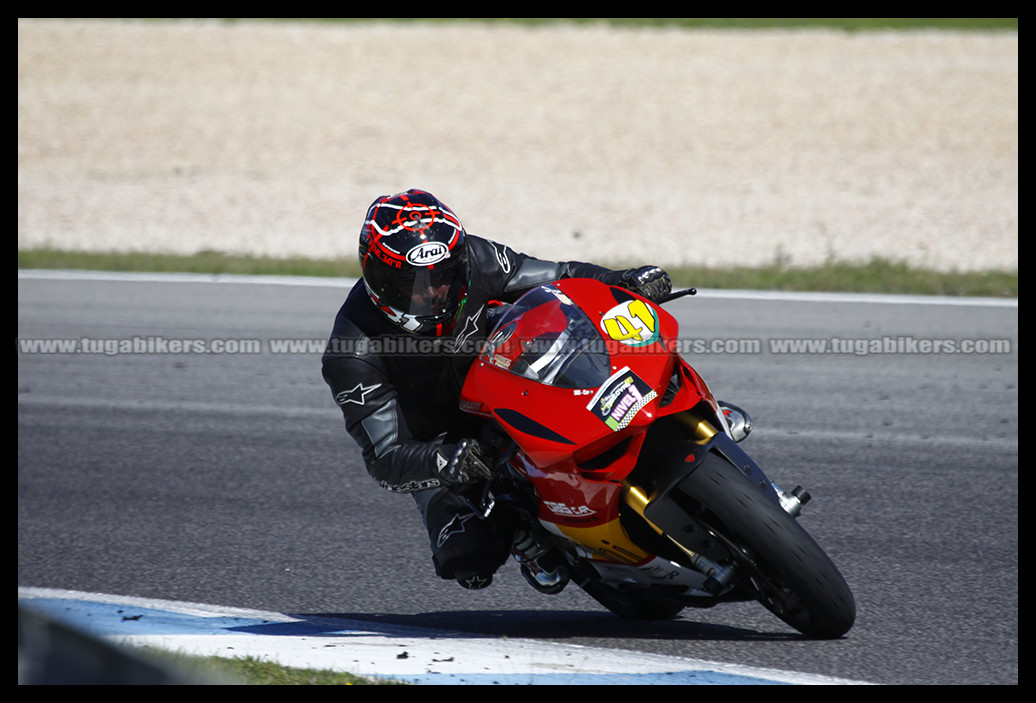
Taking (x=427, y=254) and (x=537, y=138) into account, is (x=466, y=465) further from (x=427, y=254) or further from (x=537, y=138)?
(x=537, y=138)

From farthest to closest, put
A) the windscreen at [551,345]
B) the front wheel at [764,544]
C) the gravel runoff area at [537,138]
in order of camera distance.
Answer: the gravel runoff area at [537,138] < the windscreen at [551,345] < the front wheel at [764,544]

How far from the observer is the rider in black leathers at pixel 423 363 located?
334cm

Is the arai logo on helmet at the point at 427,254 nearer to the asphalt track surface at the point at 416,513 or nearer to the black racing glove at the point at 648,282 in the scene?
the black racing glove at the point at 648,282

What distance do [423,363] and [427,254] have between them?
1.65 ft

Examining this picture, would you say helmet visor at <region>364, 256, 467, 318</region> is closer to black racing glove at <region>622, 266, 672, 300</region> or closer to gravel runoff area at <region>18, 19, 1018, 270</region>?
black racing glove at <region>622, 266, 672, 300</region>

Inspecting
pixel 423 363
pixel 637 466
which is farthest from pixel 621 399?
pixel 423 363

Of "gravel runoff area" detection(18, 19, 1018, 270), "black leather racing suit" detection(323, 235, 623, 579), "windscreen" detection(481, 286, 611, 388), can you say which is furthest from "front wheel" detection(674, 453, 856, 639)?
"gravel runoff area" detection(18, 19, 1018, 270)

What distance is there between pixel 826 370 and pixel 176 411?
14.1 feet

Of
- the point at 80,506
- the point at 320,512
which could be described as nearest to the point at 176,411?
the point at 80,506

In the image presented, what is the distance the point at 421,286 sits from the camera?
338cm

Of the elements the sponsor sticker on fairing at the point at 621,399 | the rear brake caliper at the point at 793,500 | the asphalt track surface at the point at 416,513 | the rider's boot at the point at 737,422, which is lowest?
the asphalt track surface at the point at 416,513

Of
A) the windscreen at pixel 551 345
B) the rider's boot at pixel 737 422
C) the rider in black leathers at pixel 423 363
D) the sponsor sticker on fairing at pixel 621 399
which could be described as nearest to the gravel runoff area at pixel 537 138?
the rider's boot at pixel 737 422

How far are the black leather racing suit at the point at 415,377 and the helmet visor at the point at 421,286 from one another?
0.17 meters
